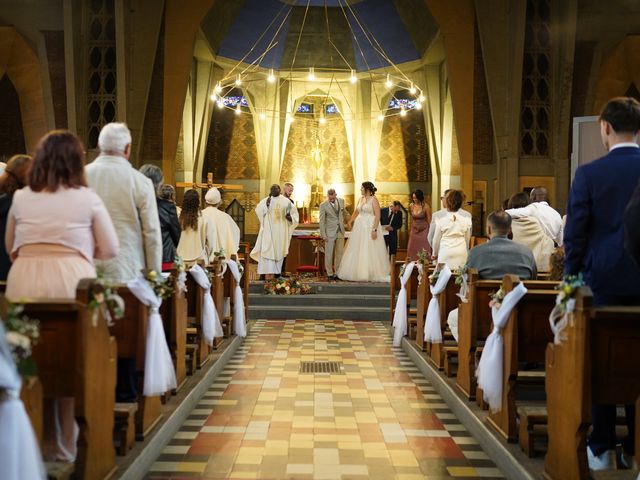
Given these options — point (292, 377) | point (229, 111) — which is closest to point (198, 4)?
point (229, 111)

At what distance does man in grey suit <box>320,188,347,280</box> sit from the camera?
13.5 meters

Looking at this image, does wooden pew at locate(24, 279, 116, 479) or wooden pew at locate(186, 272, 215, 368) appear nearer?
wooden pew at locate(24, 279, 116, 479)

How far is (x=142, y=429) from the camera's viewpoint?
4418 millimetres

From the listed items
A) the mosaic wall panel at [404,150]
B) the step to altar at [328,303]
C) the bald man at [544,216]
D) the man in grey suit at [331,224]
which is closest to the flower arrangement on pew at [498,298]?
the bald man at [544,216]

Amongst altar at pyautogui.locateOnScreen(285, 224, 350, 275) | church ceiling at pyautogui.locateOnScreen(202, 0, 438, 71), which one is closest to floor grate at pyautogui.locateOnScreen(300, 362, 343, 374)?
altar at pyautogui.locateOnScreen(285, 224, 350, 275)

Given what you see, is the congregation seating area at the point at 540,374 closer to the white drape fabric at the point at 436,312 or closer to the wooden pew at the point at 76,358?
the white drape fabric at the point at 436,312

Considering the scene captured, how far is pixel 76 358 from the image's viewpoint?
10.8 ft

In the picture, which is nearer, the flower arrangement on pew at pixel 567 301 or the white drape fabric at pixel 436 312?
the flower arrangement on pew at pixel 567 301

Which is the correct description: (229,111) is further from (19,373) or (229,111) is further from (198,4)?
(19,373)

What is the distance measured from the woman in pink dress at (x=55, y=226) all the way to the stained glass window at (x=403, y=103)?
59.4ft

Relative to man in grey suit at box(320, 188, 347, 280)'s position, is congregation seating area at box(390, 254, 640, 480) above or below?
below

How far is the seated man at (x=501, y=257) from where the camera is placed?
5621mm

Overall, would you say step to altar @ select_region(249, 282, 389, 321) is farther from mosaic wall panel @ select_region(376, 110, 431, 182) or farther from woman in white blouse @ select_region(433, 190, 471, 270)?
mosaic wall panel @ select_region(376, 110, 431, 182)

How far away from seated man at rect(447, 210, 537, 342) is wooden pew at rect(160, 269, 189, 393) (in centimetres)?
218
